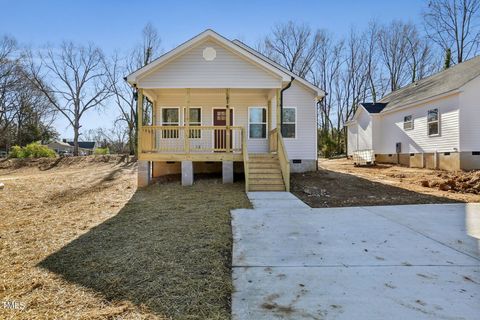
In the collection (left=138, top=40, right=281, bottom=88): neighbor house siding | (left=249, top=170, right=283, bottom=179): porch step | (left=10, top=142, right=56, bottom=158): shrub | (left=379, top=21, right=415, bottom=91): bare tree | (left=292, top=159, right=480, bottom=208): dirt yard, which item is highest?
(left=379, top=21, right=415, bottom=91): bare tree

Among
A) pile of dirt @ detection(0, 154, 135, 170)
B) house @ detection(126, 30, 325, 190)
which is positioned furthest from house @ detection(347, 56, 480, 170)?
pile of dirt @ detection(0, 154, 135, 170)

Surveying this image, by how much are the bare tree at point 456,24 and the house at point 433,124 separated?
12.2 meters

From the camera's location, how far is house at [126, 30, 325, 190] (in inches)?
412

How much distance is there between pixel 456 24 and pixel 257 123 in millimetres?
26379

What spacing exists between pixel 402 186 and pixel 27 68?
35032 millimetres

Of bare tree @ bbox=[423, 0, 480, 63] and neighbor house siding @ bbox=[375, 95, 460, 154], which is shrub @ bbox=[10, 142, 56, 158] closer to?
neighbor house siding @ bbox=[375, 95, 460, 154]

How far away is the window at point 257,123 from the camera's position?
13.3 m

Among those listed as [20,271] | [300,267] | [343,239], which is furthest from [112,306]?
[343,239]

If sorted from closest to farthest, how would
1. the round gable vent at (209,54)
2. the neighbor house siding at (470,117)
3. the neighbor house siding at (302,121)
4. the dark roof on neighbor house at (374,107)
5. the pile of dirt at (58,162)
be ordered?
the round gable vent at (209,54)
the neighbor house siding at (302,121)
the neighbor house siding at (470,117)
the dark roof on neighbor house at (374,107)
the pile of dirt at (58,162)

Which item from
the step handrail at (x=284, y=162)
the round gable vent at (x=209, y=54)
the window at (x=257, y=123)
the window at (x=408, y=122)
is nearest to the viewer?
the step handrail at (x=284, y=162)

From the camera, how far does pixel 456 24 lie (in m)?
27.4

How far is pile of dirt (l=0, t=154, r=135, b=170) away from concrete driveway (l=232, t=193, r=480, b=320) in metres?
19.5

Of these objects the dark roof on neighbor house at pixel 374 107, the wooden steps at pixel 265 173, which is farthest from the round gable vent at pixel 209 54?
the dark roof on neighbor house at pixel 374 107

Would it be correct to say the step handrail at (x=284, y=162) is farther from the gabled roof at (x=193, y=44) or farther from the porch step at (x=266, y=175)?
the gabled roof at (x=193, y=44)
